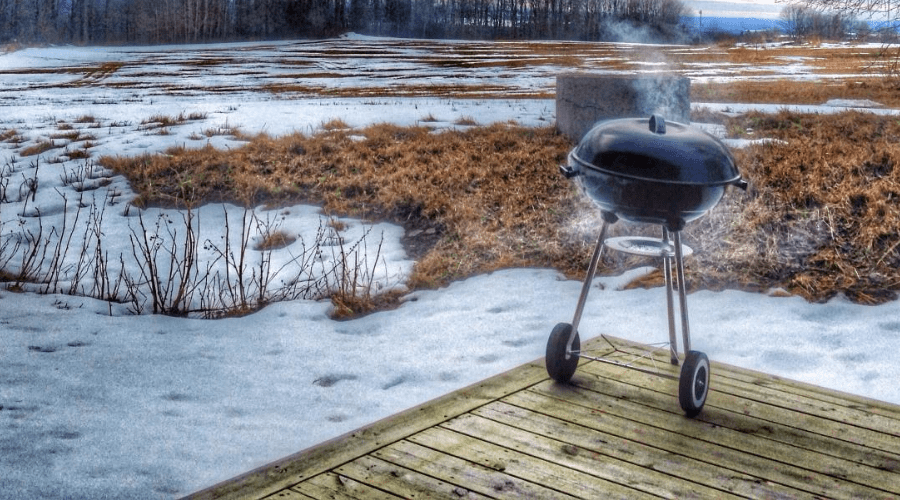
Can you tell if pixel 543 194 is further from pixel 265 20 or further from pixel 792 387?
pixel 265 20

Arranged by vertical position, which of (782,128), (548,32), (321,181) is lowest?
(321,181)

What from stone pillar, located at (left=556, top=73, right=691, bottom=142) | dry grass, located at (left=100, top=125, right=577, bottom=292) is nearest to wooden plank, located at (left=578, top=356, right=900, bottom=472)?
dry grass, located at (left=100, top=125, right=577, bottom=292)

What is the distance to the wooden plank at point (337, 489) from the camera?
106 inches

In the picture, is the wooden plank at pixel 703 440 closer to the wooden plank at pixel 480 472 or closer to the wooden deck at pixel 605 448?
the wooden deck at pixel 605 448

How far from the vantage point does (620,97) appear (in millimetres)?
10180

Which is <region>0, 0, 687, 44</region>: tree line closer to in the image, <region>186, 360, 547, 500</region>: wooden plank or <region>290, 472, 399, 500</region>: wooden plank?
<region>186, 360, 547, 500</region>: wooden plank

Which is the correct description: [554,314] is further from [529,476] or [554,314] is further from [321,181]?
[321,181]

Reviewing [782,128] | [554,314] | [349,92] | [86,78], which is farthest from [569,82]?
[86,78]

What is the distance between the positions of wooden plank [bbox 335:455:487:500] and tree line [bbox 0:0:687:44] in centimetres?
4634

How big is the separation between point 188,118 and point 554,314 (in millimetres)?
9289

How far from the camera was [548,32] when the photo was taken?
160 ft

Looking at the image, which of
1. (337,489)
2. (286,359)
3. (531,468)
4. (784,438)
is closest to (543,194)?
(286,359)

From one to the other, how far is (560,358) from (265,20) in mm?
57670

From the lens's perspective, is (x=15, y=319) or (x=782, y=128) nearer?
(x=15, y=319)
